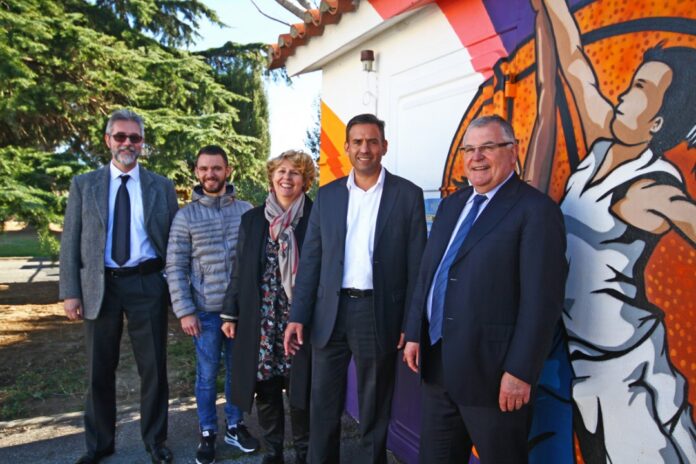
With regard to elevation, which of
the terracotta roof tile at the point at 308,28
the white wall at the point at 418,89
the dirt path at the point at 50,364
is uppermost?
the terracotta roof tile at the point at 308,28

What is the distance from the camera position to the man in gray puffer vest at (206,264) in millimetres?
3283

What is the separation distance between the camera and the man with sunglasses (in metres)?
3.28

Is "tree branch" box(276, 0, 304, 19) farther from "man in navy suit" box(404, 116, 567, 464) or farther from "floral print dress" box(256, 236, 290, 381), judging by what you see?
"man in navy suit" box(404, 116, 567, 464)

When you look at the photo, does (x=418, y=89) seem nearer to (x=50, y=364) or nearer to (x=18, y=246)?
(x=50, y=364)

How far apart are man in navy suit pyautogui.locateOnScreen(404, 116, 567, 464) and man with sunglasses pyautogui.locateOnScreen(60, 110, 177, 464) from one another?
79.0 inches

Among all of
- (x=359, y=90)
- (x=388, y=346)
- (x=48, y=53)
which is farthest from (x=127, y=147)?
(x=48, y=53)

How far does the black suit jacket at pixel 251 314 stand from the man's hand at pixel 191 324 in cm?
30

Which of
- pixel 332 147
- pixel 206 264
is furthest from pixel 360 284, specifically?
pixel 332 147

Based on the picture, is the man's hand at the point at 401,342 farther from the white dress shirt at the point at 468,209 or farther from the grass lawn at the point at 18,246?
the grass lawn at the point at 18,246

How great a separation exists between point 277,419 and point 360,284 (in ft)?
4.08

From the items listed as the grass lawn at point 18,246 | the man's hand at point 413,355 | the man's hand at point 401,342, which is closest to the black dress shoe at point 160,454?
the man's hand at point 401,342

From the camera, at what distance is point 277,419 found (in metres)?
3.31

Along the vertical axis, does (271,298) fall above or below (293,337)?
above

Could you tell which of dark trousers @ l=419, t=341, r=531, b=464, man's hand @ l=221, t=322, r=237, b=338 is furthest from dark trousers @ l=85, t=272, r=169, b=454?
dark trousers @ l=419, t=341, r=531, b=464
